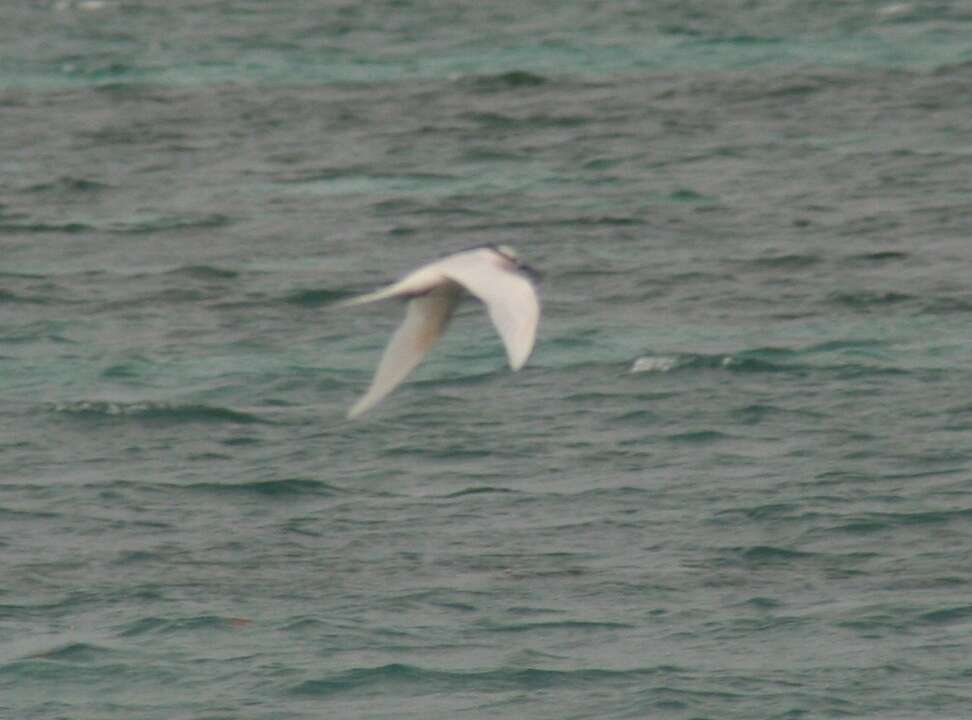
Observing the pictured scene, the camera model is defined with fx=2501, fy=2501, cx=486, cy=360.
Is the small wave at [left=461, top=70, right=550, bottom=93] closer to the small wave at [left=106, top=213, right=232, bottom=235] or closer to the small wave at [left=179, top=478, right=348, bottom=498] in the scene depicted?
the small wave at [left=106, top=213, right=232, bottom=235]

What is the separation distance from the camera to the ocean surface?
10.4 metres

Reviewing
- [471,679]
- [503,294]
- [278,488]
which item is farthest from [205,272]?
[503,294]

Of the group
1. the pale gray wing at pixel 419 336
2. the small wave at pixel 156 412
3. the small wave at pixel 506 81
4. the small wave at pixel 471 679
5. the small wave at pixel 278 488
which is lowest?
the small wave at pixel 471 679

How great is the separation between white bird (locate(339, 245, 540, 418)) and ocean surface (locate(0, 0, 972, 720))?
3.87ft

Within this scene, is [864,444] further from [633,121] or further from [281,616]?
[633,121]

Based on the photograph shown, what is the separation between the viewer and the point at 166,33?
105 ft

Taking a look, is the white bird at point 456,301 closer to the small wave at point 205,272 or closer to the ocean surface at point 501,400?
the ocean surface at point 501,400

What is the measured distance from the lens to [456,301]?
10711mm

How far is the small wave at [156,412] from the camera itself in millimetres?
14531

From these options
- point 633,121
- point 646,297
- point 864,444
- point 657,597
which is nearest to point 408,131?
point 633,121

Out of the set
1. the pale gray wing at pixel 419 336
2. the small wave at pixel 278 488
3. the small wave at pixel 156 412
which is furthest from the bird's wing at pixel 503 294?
the small wave at pixel 156 412

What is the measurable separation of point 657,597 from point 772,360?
14.8 feet

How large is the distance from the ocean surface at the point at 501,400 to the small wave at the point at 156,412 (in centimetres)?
4

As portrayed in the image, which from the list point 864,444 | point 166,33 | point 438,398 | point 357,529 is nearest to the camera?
point 357,529
